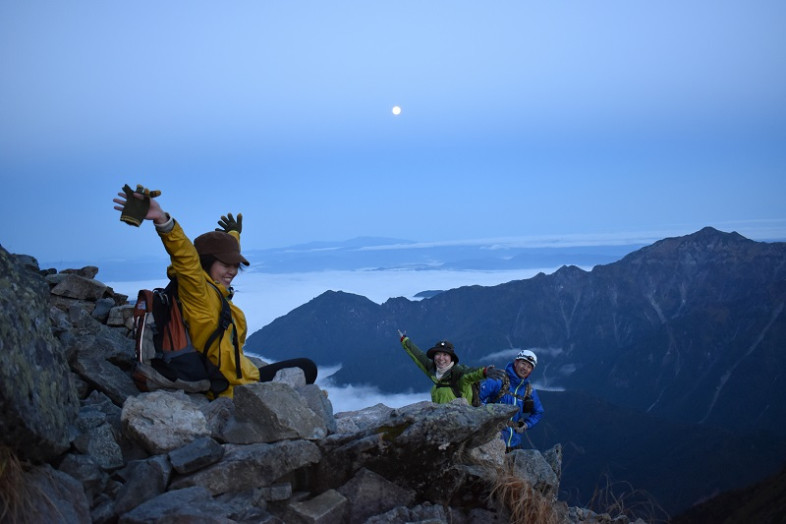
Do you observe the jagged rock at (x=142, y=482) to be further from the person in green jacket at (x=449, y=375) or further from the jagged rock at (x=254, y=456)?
the person in green jacket at (x=449, y=375)

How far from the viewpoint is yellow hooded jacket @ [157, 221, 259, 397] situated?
6.02 meters

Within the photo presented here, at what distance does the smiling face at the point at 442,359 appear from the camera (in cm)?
1059

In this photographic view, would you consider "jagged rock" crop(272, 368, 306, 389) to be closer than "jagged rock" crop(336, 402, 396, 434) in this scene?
No

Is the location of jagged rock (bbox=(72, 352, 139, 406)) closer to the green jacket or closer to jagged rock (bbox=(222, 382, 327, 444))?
jagged rock (bbox=(222, 382, 327, 444))

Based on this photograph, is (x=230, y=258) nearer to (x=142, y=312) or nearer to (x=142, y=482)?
(x=142, y=312)

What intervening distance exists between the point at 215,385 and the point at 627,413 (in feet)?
545

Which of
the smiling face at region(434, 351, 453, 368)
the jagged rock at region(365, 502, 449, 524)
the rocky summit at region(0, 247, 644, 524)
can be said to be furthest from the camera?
the smiling face at region(434, 351, 453, 368)

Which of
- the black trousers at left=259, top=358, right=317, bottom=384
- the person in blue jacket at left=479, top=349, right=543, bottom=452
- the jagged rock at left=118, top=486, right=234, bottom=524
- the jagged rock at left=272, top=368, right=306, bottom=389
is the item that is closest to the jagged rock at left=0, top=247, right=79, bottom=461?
the jagged rock at left=118, top=486, right=234, bottom=524

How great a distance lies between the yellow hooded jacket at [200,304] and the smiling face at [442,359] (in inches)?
160

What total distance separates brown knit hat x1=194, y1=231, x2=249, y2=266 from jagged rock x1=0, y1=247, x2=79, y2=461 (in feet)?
5.70

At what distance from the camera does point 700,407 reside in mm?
175375

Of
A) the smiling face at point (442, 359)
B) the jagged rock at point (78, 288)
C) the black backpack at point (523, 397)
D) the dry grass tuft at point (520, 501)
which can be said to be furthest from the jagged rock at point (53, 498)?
the black backpack at point (523, 397)

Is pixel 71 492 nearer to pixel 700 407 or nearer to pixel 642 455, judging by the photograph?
pixel 642 455

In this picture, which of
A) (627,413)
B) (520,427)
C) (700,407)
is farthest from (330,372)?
(520,427)
